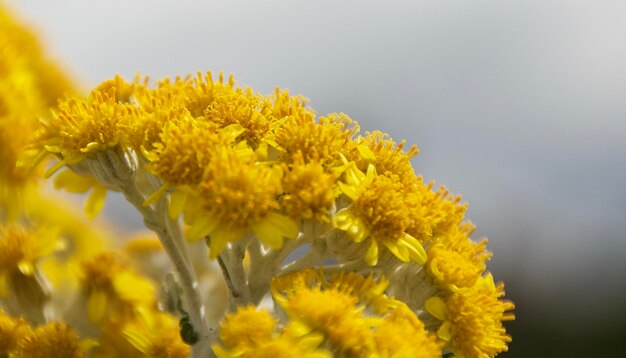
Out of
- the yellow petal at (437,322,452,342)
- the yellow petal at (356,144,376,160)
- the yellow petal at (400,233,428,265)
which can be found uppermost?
the yellow petal at (356,144,376,160)

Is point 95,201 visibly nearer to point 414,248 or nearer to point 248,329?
point 248,329

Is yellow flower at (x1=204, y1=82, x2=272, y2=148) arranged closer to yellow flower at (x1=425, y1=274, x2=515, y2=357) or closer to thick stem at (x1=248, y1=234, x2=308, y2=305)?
thick stem at (x1=248, y1=234, x2=308, y2=305)

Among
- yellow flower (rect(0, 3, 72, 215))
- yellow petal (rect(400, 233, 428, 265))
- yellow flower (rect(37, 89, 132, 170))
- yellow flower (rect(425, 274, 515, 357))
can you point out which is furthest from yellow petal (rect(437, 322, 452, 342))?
yellow flower (rect(0, 3, 72, 215))

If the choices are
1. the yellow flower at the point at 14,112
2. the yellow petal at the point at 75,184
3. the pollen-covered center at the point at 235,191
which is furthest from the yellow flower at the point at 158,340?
the yellow flower at the point at 14,112

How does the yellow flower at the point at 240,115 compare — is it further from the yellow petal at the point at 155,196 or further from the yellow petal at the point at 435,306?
the yellow petal at the point at 435,306

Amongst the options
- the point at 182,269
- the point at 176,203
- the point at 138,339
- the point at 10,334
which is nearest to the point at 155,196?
the point at 176,203

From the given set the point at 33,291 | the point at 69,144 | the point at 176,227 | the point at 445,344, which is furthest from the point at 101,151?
the point at 445,344

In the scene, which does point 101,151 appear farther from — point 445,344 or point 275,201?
point 445,344
